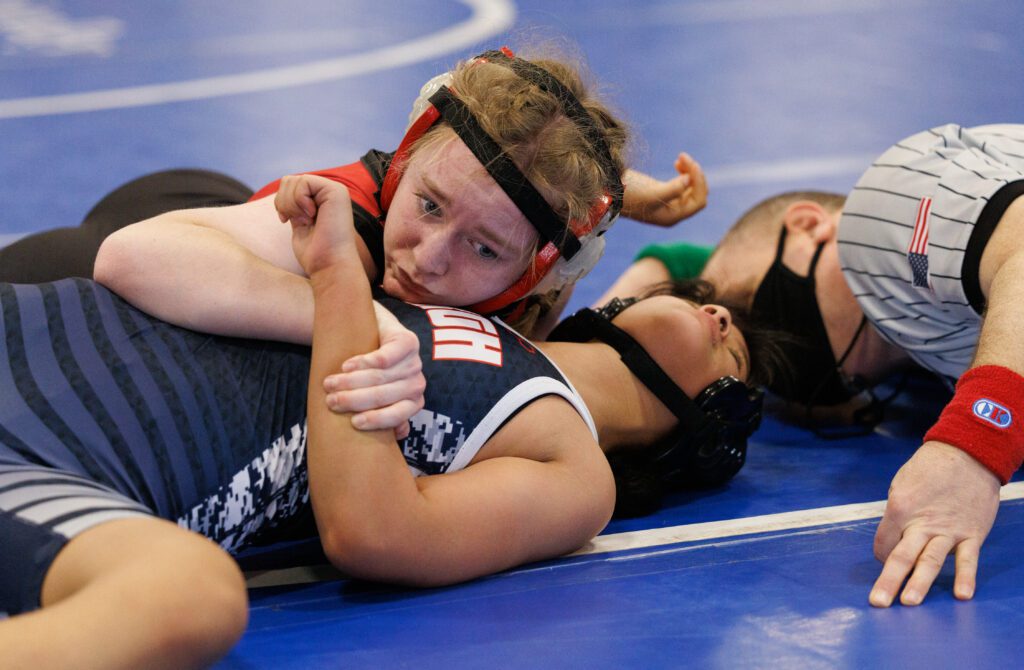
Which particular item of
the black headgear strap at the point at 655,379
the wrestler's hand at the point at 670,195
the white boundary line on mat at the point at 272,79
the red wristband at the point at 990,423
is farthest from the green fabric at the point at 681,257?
the white boundary line on mat at the point at 272,79

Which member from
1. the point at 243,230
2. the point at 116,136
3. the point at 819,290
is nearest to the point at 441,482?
the point at 243,230

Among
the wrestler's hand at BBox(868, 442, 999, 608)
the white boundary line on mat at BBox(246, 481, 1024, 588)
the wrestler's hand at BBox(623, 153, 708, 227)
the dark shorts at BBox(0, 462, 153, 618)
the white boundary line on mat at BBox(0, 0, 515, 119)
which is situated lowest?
the white boundary line on mat at BBox(246, 481, 1024, 588)

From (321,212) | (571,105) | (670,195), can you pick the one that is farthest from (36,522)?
(670,195)

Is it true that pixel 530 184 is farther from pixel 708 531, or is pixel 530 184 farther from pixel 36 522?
pixel 36 522

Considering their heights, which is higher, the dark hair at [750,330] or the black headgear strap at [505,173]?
the black headgear strap at [505,173]

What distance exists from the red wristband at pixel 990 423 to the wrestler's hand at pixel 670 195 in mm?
1266

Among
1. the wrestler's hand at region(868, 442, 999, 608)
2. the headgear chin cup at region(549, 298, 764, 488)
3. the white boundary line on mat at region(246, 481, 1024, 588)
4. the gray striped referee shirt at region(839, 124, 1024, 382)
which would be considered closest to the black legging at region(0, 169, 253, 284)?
the white boundary line on mat at region(246, 481, 1024, 588)

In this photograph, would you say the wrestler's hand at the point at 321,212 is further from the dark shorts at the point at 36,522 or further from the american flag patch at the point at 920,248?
the american flag patch at the point at 920,248

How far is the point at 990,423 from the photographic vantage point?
2297mm

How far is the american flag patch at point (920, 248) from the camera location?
3.07 meters

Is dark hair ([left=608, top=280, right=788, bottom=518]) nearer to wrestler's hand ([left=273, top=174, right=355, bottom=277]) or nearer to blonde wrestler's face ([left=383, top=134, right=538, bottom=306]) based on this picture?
blonde wrestler's face ([left=383, top=134, right=538, bottom=306])

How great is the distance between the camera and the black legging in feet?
10.6

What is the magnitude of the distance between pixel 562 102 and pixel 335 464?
93cm

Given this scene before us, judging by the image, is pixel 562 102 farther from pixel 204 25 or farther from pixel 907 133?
pixel 204 25
